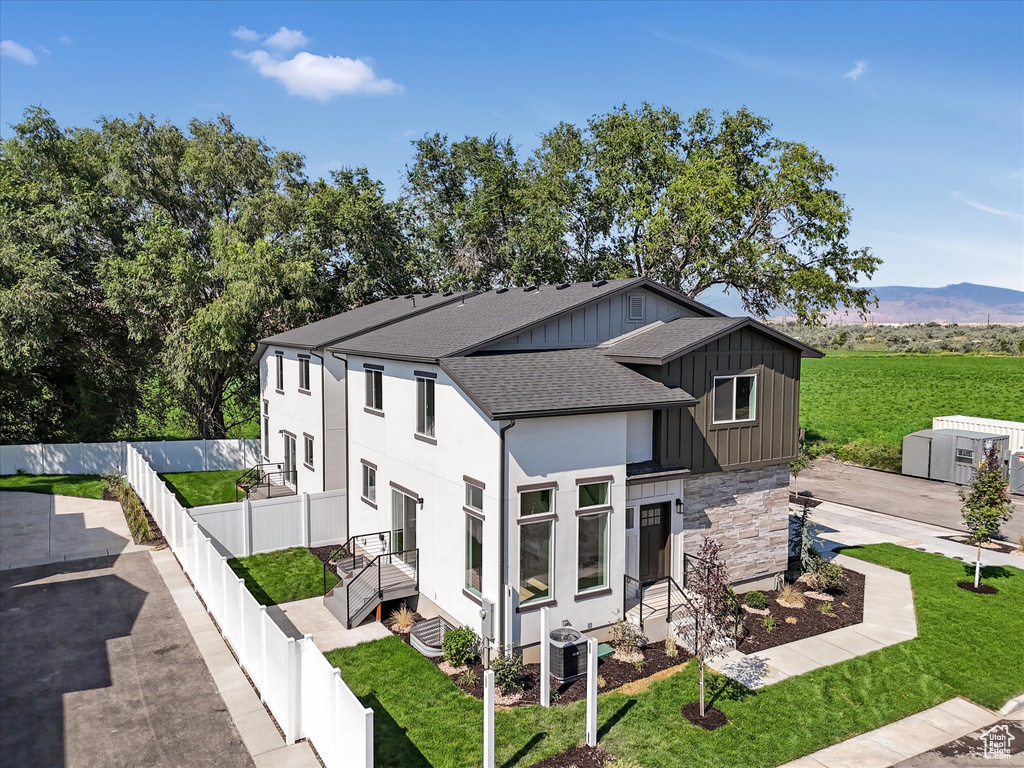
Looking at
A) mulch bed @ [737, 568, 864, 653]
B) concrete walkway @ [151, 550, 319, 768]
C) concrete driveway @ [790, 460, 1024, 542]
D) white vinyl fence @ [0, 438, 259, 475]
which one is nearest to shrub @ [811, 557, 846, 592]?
mulch bed @ [737, 568, 864, 653]

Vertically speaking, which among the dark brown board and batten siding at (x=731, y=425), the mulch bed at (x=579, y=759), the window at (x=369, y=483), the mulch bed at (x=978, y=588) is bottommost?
the mulch bed at (x=978, y=588)

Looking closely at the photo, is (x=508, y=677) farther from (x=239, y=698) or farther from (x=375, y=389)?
(x=375, y=389)

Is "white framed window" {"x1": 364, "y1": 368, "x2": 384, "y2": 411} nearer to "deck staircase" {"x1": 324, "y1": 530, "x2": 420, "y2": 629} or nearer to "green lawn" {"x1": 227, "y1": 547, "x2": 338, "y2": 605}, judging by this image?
"deck staircase" {"x1": 324, "y1": 530, "x2": 420, "y2": 629}

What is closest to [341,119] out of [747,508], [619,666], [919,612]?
[747,508]

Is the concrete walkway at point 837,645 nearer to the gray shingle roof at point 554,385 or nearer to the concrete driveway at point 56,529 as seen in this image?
the gray shingle roof at point 554,385

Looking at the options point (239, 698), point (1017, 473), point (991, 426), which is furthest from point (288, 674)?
point (991, 426)

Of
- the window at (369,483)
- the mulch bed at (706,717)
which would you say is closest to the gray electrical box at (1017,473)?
the mulch bed at (706,717)
